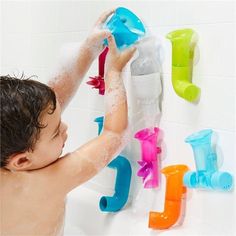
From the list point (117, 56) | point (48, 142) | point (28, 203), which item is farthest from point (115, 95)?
point (28, 203)

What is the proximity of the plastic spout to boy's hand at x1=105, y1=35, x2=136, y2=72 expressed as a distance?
28cm

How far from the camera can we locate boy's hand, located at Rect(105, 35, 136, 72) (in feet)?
4.09

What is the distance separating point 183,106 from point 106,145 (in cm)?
22

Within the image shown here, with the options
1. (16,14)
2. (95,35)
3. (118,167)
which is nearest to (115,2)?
(95,35)

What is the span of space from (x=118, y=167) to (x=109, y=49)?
0.34 metres

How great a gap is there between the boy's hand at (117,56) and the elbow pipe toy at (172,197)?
283 mm

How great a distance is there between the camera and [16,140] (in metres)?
1.01

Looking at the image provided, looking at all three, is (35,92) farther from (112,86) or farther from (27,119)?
(112,86)

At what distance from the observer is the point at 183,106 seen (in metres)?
1.22

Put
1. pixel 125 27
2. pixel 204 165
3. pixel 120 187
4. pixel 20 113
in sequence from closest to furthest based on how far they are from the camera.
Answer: pixel 20 113, pixel 204 165, pixel 125 27, pixel 120 187

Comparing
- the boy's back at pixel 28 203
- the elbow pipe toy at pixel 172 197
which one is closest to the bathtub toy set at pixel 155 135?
the elbow pipe toy at pixel 172 197

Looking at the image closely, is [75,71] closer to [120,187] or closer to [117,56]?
[117,56]

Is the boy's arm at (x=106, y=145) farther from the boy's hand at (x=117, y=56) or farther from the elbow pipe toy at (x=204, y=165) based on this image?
the elbow pipe toy at (x=204, y=165)

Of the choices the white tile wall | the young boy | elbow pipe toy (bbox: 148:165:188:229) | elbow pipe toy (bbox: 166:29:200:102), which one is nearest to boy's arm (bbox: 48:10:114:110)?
the young boy
